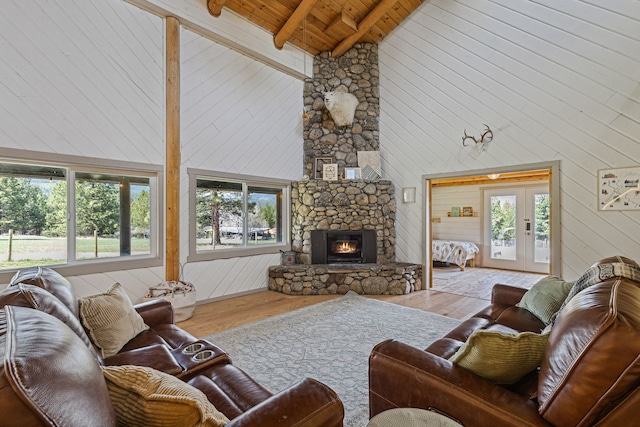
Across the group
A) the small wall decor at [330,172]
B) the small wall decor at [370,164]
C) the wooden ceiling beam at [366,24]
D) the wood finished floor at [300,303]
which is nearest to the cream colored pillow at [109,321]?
the wood finished floor at [300,303]

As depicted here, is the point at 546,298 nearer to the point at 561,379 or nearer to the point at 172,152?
the point at 561,379

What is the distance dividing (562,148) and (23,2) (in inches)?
253

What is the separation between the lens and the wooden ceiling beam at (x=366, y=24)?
4.77 metres

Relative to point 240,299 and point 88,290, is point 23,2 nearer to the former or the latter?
point 88,290

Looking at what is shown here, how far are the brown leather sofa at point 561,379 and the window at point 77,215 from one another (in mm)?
3657

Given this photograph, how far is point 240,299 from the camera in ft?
15.3

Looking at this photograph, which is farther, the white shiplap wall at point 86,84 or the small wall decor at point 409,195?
the small wall decor at point 409,195

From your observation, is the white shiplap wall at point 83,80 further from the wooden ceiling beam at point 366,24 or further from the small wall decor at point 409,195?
the small wall decor at point 409,195

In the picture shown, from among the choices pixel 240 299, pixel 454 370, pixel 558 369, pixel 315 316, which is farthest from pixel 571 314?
pixel 240 299

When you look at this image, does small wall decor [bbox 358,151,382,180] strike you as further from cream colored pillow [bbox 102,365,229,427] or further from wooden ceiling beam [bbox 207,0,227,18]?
cream colored pillow [bbox 102,365,229,427]

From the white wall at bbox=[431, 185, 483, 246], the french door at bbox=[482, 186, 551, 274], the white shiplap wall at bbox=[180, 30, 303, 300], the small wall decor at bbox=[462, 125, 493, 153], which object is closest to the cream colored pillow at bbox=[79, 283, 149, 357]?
the white shiplap wall at bbox=[180, 30, 303, 300]

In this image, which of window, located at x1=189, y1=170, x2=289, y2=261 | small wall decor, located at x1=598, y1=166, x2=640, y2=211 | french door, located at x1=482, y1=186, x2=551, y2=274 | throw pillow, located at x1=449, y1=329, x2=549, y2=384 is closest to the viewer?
throw pillow, located at x1=449, y1=329, x2=549, y2=384

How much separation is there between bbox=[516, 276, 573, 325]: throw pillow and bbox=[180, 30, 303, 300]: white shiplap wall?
384 centimetres

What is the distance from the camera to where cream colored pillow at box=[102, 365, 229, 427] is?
0.88 m
